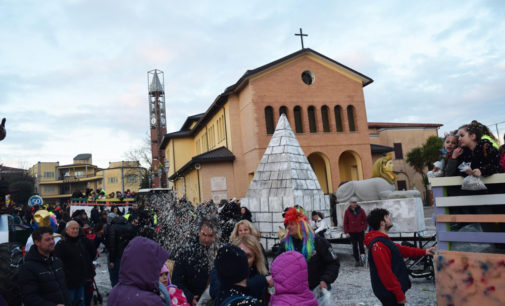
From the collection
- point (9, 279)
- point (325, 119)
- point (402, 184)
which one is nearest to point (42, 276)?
point (9, 279)

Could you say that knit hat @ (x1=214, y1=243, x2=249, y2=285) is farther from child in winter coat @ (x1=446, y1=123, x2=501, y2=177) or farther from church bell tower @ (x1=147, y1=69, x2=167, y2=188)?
church bell tower @ (x1=147, y1=69, x2=167, y2=188)

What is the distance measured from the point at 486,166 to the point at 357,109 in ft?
82.5

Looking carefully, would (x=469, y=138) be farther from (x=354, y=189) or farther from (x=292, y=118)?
(x=292, y=118)

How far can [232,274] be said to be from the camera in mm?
2600

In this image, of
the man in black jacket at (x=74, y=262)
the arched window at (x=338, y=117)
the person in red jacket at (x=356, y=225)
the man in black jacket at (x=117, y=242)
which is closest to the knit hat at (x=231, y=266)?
the man in black jacket at (x=74, y=262)

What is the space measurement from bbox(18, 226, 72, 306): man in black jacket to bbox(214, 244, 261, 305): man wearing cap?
2.69m

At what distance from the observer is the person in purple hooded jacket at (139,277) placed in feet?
8.25

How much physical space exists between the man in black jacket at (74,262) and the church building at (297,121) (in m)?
19.9

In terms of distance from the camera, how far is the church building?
26391 mm

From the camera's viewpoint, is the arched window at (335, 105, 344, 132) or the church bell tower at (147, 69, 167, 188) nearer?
the arched window at (335, 105, 344, 132)

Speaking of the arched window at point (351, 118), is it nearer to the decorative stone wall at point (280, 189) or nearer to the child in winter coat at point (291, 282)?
the decorative stone wall at point (280, 189)

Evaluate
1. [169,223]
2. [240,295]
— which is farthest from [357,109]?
[240,295]

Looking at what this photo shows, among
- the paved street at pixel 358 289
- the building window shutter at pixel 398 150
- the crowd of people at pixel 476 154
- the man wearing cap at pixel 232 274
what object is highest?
the building window shutter at pixel 398 150

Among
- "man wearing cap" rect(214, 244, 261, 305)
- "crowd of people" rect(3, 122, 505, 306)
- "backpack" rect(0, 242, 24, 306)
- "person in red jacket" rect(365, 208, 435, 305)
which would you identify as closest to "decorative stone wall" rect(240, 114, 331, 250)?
"crowd of people" rect(3, 122, 505, 306)
